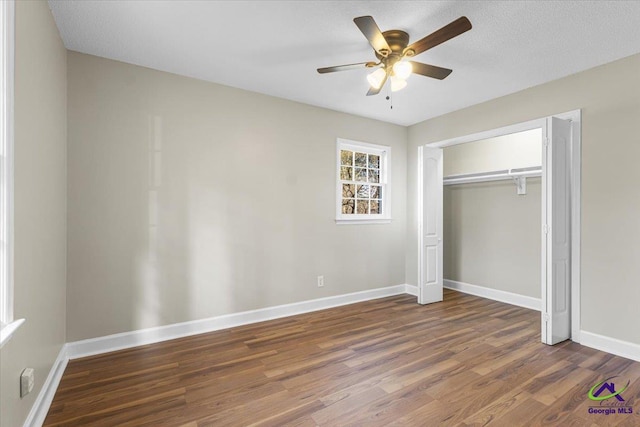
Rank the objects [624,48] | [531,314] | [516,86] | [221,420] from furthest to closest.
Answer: [531,314] → [516,86] → [624,48] → [221,420]

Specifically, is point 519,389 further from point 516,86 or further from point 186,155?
point 186,155

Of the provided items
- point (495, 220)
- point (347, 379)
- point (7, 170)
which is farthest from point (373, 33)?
point (495, 220)

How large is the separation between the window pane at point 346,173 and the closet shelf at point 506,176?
1644 millimetres

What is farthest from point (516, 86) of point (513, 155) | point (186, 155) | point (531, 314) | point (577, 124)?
point (186, 155)

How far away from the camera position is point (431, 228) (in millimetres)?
4562

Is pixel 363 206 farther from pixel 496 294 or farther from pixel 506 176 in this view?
pixel 496 294

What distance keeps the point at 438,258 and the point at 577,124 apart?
7.53ft

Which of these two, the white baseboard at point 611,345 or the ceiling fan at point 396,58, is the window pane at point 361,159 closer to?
the ceiling fan at point 396,58

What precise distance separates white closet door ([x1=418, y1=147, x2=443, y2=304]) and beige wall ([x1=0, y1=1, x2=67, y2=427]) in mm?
3991

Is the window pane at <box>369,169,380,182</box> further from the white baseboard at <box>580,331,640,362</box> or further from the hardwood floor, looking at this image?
the white baseboard at <box>580,331,640,362</box>

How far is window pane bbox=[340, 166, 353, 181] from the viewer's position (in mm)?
4503

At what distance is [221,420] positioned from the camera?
195 cm

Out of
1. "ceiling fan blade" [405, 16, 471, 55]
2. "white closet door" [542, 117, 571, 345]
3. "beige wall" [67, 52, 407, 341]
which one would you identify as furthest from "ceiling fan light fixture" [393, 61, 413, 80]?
"beige wall" [67, 52, 407, 341]

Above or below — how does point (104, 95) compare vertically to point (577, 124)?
above
